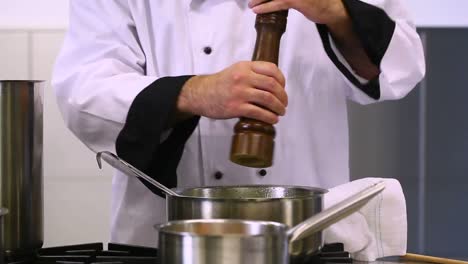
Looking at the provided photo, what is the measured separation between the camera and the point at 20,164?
0.75 meters

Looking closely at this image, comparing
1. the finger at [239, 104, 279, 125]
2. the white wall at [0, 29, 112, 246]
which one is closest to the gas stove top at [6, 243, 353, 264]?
the finger at [239, 104, 279, 125]

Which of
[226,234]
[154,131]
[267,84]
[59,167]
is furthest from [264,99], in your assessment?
[59,167]

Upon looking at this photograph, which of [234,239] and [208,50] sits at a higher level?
[208,50]

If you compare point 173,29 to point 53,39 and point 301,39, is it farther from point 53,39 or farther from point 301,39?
point 53,39

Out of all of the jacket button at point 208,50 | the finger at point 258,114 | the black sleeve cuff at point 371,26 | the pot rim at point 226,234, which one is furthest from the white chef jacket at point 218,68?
the pot rim at point 226,234

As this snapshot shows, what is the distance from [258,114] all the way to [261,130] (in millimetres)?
24

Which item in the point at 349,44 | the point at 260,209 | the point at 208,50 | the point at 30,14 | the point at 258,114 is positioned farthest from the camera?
the point at 30,14

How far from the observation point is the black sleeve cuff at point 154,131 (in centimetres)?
72

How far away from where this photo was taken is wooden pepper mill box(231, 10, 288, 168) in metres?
0.62

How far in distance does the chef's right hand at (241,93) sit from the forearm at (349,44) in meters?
0.11

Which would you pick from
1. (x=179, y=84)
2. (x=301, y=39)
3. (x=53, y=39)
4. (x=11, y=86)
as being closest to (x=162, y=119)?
(x=179, y=84)

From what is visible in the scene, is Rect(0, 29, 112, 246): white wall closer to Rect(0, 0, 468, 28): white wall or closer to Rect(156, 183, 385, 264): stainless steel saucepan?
Rect(0, 0, 468, 28): white wall

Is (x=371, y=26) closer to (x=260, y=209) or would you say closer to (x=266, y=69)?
(x=266, y=69)

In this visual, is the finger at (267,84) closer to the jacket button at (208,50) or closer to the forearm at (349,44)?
the forearm at (349,44)
